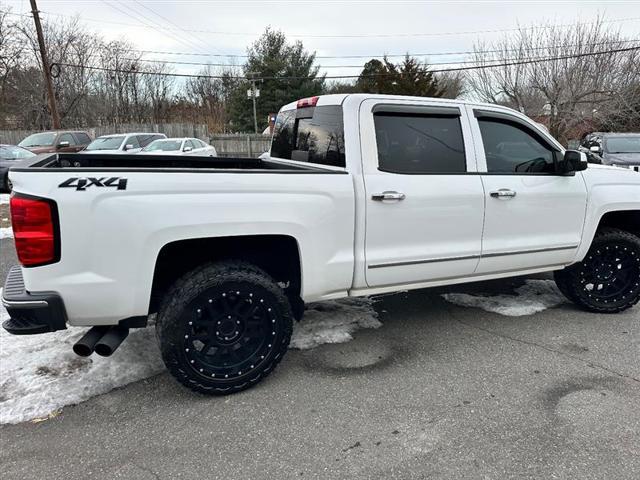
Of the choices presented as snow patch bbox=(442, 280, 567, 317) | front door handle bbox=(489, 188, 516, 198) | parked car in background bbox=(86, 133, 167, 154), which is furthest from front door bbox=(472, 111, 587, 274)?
parked car in background bbox=(86, 133, 167, 154)

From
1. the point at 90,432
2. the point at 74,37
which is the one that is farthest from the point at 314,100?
the point at 74,37

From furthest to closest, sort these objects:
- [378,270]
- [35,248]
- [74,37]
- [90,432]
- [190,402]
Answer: [74,37]
[378,270]
[190,402]
[90,432]
[35,248]

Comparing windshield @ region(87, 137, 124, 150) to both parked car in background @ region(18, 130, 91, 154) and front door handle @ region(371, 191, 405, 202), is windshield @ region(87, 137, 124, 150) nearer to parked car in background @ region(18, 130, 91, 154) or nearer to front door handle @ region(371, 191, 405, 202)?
parked car in background @ region(18, 130, 91, 154)

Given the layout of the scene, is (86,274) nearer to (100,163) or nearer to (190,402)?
(190,402)

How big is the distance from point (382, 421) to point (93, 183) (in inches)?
84.5

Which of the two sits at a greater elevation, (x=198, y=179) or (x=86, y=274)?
(x=198, y=179)

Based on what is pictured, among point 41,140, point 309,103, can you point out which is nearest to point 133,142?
point 41,140

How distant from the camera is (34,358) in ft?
11.2

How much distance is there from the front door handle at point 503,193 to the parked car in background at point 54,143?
15.9 m

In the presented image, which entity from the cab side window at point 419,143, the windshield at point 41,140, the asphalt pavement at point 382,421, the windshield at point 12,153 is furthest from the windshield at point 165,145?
the asphalt pavement at point 382,421

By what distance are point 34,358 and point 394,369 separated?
270 cm

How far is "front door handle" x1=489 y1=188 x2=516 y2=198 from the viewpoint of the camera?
3.62 meters

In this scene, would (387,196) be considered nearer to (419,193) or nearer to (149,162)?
(419,193)

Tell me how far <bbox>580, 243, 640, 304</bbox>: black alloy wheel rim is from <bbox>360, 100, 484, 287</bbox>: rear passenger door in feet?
4.64
